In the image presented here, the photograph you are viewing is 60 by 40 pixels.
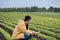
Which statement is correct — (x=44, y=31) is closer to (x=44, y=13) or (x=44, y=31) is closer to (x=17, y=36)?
(x=44, y=13)

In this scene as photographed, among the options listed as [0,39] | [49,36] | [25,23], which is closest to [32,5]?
[49,36]

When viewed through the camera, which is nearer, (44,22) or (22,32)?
(22,32)

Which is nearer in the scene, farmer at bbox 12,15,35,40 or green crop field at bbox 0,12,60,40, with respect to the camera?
farmer at bbox 12,15,35,40

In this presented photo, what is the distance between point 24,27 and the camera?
3.36m

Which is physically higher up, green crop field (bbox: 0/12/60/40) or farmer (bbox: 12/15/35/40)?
farmer (bbox: 12/15/35/40)

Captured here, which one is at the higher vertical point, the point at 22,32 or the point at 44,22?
the point at 22,32

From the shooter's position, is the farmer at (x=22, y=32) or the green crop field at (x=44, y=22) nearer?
the farmer at (x=22, y=32)

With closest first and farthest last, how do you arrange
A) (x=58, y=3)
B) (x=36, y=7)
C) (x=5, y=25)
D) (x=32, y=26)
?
1. (x=58, y=3)
2. (x=36, y=7)
3. (x=32, y=26)
4. (x=5, y=25)

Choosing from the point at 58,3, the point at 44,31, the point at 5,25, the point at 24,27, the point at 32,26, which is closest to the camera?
the point at 24,27

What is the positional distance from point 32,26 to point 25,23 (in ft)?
11.6

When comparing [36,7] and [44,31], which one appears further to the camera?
[44,31]

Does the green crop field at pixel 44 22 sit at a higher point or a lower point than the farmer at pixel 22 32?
lower

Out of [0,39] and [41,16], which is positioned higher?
[41,16]

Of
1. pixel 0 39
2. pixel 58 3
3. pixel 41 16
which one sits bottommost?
pixel 0 39
